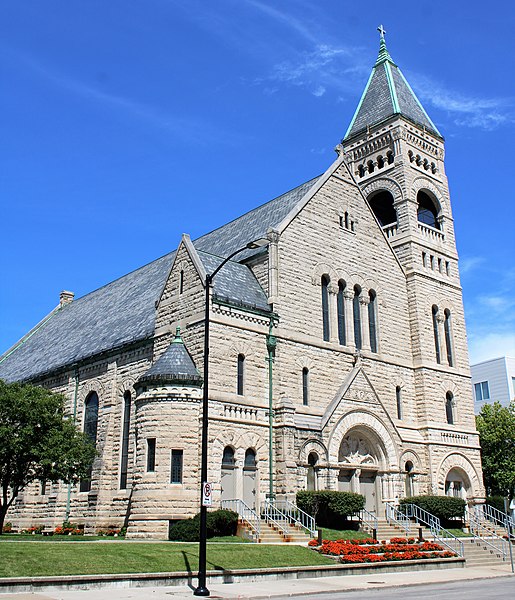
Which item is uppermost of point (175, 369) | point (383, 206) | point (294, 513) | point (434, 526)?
point (383, 206)

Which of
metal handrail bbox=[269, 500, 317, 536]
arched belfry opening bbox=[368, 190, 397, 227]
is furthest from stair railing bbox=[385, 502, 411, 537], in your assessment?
arched belfry opening bbox=[368, 190, 397, 227]

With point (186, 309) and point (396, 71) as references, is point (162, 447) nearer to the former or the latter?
point (186, 309)

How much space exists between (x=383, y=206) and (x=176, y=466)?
25.4m

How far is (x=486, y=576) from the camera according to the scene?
23.2 meters

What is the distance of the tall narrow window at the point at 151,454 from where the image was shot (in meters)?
27.5

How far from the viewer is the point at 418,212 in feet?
146

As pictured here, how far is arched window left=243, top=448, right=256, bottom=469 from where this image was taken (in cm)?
2933

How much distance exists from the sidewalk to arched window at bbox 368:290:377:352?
15007mm

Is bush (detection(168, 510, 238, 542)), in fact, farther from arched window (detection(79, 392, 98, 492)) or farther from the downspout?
arched window (detection(79, 392, 98, 492))

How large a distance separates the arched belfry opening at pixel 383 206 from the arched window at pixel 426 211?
68.9 inches

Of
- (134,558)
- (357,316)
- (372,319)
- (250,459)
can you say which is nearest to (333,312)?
(357,316)

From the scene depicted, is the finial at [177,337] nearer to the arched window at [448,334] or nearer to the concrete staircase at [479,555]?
the concrete staircase at [479,555]

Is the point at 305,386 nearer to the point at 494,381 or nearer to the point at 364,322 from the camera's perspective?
the point at 364,322

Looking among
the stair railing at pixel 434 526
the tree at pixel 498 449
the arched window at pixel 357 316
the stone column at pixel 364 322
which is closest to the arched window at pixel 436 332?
the stone column at pixel 364 322
